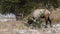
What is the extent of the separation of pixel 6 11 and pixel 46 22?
3082 mm

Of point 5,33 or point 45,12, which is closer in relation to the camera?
point 5,33

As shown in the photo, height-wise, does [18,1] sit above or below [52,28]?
above

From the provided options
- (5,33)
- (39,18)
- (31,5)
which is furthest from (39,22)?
(31,5)

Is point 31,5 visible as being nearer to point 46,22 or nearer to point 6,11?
point 6,11

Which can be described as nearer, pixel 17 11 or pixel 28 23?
pixel 28 23

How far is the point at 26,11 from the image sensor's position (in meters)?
12.5

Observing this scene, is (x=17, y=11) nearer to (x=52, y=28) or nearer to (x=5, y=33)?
(x=52, y=28)

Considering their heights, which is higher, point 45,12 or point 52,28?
point 45,12

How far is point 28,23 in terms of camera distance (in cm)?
1004

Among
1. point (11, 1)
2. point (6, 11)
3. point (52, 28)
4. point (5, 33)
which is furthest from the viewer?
point (6, 11)

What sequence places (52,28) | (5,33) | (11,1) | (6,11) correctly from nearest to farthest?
(5,33) → (52,28) → (11,1) → (6,11)

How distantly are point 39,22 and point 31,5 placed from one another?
109 inches

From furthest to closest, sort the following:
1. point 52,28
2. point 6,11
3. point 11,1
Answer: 1. point 6,11
2. point 11,1
3. point 52,28

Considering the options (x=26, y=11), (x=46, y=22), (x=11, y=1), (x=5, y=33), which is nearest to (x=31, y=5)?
(x=26, y=11)
